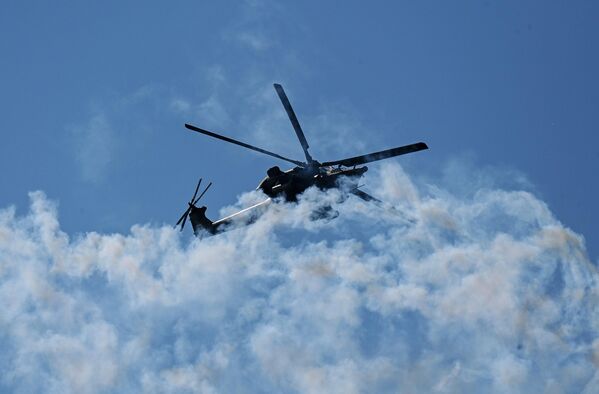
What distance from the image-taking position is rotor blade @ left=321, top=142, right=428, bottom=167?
56.8 metres

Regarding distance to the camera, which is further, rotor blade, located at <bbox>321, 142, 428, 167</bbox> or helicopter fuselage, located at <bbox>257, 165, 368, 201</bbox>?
helicopter fuselage, located at <bbox>257, 165, 368, 201</bbox>

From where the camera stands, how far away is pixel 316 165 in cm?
6025

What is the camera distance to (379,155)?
5797 centimetres

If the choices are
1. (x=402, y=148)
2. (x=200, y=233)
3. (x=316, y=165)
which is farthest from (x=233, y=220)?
(x=402, y=148)

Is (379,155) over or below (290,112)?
below

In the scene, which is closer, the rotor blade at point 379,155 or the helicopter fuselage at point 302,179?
the rotor blade at point 379,155

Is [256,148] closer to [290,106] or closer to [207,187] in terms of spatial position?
[290,106]

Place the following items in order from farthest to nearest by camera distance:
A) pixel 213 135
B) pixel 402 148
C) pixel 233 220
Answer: pixel 233 220 → pixel 213 135 → pixel 402 148

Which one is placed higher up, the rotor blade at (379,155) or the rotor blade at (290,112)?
the rotor blade at (290,112)

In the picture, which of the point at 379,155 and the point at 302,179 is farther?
the point at 302,179

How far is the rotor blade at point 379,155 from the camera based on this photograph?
186 feet

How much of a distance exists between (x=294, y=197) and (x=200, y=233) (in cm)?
955

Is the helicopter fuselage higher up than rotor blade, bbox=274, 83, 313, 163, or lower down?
lower down

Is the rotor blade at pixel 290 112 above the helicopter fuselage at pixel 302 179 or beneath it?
above
